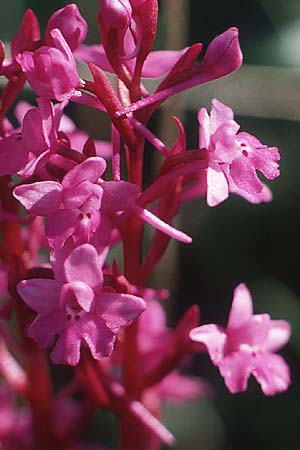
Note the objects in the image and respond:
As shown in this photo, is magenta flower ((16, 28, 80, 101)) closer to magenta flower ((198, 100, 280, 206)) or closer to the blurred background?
magenta flower ((198, 100, 280, 206))

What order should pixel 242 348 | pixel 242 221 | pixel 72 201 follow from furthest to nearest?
pixel 242 221
pixel 242 348
pixel 72 201

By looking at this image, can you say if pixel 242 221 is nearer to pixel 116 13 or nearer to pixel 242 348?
pixel 242 348

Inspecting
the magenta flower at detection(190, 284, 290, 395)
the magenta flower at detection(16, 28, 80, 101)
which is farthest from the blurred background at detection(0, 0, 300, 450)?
the magenta flower at detection(16, 28, 80, 101)

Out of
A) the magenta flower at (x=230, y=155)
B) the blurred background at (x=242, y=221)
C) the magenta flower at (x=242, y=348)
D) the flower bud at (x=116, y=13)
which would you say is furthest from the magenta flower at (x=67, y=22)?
the blurred background at (x=242, y=221)

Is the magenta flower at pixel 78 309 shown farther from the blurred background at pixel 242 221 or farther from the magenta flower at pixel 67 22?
the blurred background at pixel 242 221

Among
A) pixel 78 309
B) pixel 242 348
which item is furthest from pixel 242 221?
pixel 78 309

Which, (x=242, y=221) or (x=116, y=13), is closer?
(x=116, y=13)

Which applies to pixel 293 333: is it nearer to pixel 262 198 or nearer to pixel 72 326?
pixel 262 198
